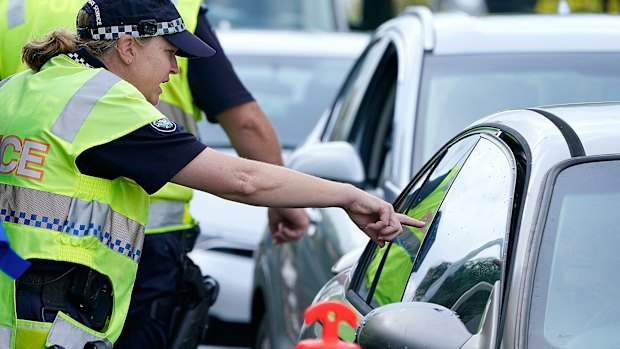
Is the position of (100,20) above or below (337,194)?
above

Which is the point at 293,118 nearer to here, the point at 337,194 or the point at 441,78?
the point at 441,78

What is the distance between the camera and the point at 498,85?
17.6 ft

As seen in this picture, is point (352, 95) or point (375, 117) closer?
point (375, 117)

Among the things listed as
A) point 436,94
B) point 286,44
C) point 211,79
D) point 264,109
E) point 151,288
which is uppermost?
point 211,79

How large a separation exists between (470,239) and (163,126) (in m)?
0.79

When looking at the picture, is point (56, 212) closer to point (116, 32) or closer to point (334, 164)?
point (116, 32)

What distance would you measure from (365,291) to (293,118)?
4871 mm

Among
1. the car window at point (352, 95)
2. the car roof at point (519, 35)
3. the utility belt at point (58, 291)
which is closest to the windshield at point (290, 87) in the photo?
the car window at point (352, 95)

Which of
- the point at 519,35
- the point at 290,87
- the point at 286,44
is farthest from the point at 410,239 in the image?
the point at 286,44

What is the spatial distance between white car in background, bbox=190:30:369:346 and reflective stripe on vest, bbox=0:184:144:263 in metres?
3.39

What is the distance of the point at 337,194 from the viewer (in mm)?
3611

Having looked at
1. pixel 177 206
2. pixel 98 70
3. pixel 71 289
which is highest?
pixel 98 70

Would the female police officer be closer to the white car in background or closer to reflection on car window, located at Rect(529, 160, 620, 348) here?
reflection on car window, located at Rect(529, 160, 620, 348)

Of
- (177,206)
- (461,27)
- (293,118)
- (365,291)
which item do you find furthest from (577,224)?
(293,118)
